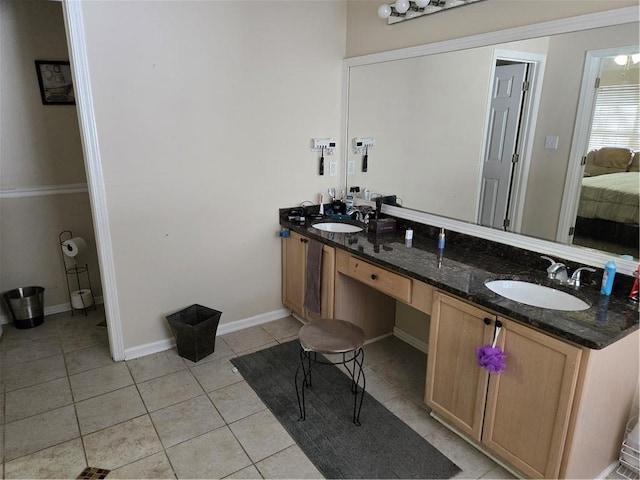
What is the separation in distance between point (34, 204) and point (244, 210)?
1659 millimetres

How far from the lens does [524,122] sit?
227 centimetres

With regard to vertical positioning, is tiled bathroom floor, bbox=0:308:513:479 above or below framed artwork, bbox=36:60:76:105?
below

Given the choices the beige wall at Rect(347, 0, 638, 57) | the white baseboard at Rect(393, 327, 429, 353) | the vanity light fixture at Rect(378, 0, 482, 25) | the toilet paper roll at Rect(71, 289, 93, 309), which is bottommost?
the white baseboard at Rect(393, 327, 429, 353)

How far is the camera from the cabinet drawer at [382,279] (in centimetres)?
227

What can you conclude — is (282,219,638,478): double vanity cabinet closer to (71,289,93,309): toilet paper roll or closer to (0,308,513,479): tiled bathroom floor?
(0,308,513,479): tiled bathroom floor

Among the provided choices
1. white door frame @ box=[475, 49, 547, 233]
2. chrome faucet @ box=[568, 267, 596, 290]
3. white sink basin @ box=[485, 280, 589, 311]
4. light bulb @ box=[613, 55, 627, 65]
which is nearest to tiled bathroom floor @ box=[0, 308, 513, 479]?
white sink basin @ box=[485, 280, 589, 311]

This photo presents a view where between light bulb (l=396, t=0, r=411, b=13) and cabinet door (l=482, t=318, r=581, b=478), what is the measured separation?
1.87 m

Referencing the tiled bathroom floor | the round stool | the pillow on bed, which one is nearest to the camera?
the pillow on bed

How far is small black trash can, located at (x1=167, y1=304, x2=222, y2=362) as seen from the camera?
2.75m

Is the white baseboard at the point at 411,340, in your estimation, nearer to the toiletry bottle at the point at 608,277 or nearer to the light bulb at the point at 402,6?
the toiletry bottle at the point at 608,277

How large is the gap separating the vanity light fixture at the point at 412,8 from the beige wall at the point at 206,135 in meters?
0.63

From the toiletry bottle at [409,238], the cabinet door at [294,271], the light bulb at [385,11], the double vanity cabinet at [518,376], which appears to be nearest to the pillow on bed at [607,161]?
the double vanity cabinet at [518,376]

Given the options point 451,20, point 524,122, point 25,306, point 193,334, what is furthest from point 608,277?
point 25,306

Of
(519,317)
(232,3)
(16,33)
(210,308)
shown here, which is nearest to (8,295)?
(210,308)
